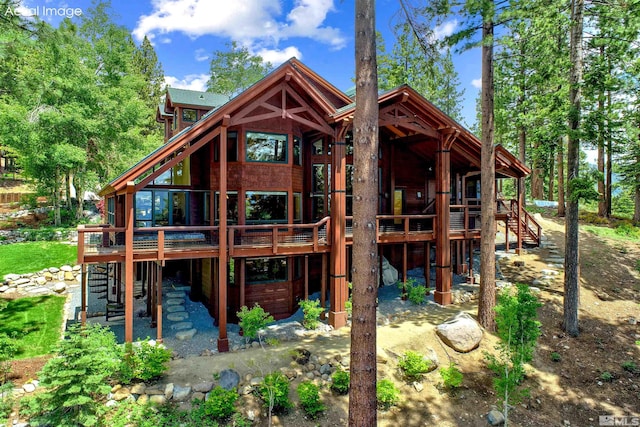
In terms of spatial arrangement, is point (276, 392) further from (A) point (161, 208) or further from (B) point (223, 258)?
(A) point (161, 208)

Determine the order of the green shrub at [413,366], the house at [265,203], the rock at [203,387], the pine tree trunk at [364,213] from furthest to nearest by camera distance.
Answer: the house at [265,203]
the green shrub at [413,366]
the rock at [203,387]
the pine tree trunk at [364,213]

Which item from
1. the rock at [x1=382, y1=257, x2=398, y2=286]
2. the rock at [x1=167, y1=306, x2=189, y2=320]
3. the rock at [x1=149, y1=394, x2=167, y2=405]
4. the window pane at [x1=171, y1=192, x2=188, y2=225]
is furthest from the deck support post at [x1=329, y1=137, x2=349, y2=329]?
the window pane at [x1=171, y1=192, x2=188, y2=225]

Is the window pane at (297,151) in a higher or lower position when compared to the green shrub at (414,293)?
higher

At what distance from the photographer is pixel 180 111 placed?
57.4 ft

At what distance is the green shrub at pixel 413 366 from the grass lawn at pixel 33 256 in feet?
56.6

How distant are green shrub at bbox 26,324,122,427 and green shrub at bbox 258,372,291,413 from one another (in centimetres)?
321

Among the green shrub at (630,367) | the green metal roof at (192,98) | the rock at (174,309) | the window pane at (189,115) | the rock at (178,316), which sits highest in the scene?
the green metal roof at (192,98)

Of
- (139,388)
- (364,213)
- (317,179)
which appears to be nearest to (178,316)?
(139,388)

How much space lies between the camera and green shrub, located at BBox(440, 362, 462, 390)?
877 cm

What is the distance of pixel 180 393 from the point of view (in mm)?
8102

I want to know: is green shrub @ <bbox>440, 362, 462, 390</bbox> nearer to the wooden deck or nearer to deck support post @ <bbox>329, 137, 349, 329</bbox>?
deck support post @ <bbox>329, 137, 349, 329</bbox>

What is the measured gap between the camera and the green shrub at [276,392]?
307 inches

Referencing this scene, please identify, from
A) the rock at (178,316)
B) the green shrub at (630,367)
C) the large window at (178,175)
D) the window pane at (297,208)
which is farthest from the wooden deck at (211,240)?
the green shrub at (630,367)

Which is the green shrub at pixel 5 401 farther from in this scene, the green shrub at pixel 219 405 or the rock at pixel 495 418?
the rock at pixel 495 418
